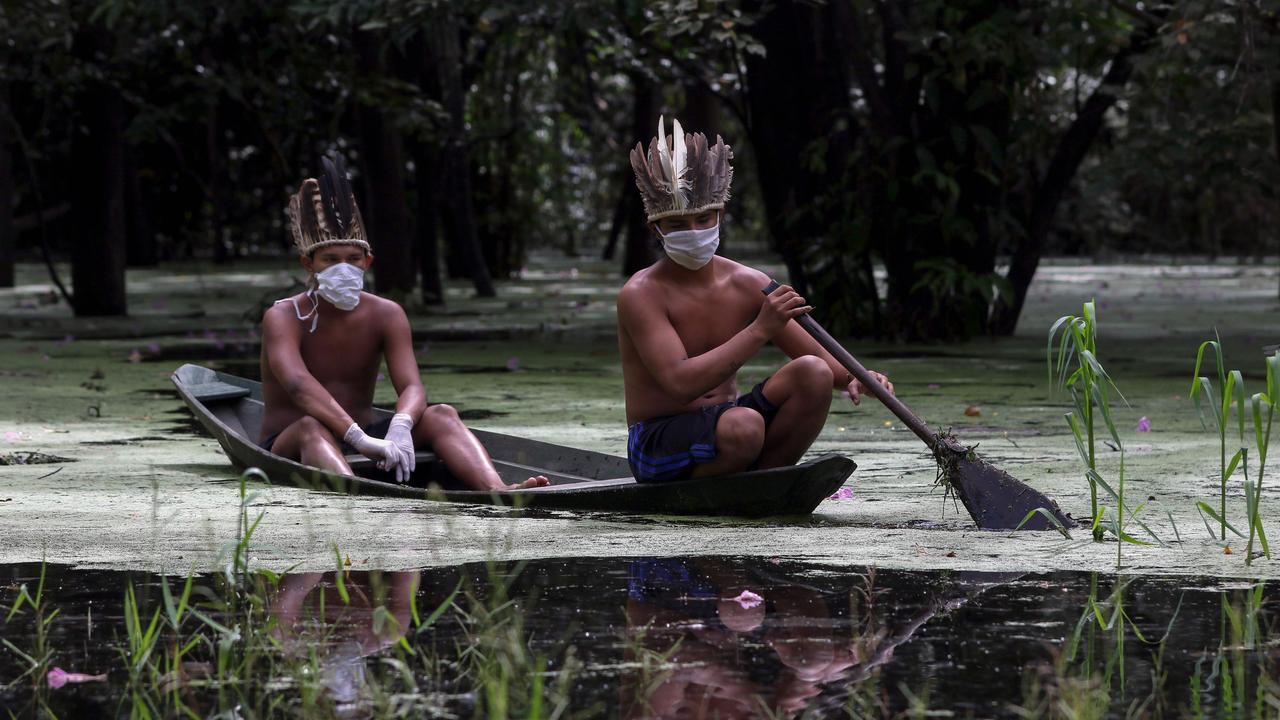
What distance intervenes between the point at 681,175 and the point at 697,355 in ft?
1.47

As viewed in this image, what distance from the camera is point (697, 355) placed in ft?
15.6

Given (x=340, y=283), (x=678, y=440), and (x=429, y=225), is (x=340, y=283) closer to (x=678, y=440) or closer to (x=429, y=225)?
(x=678, y=440)

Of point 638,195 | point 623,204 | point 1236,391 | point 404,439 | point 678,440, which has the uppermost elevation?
point 1236,391

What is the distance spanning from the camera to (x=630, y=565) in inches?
157

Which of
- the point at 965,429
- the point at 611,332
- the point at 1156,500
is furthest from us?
the point at 611,332

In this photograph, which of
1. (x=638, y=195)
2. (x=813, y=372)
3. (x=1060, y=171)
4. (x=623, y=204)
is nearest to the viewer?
(x=813, y=372)

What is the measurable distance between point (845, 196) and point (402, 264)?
186 inches

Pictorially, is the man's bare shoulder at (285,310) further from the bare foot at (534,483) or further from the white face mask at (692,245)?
the white face mask at (692,245)

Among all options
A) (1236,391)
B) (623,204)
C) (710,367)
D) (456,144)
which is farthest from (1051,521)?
(623,204)

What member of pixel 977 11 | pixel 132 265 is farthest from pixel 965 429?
pixel 132 265

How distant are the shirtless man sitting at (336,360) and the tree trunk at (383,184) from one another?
326 inches

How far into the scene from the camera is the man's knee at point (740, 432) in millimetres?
4633

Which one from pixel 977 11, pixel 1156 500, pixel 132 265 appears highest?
pixel 977 11

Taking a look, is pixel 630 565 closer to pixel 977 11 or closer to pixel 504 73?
pixel 977 11
